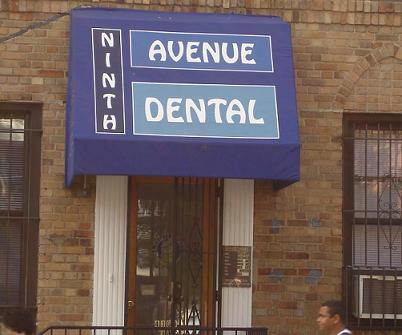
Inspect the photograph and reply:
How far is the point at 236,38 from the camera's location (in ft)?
31.0

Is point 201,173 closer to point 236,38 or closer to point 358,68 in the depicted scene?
point 236,38

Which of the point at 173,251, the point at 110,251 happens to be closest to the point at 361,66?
the point at 173,251

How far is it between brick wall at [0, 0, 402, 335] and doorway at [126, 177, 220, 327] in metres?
0.44

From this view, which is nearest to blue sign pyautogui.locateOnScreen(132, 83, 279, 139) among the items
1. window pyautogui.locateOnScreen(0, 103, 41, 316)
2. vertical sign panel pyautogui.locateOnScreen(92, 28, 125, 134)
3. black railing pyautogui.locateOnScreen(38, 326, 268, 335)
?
vertical sign panel pyautogui.locateOnScreen(92, 28, 125, 134)

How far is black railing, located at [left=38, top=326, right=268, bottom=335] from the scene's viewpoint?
28.7ft

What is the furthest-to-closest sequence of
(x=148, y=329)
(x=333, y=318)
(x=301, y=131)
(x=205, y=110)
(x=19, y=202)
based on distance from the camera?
(x=301, y=131), (x=19, y=202), (x=205, y=110), (x=148, y=329), (x=333, y=318)

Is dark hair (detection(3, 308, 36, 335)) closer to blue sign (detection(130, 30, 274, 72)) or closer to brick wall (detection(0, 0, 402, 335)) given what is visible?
brick wall (detection(0, 0, 402, 335))

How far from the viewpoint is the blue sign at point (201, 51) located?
364 inches

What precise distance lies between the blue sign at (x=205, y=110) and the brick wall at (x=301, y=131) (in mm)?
1055

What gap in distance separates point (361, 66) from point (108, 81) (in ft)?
8.81

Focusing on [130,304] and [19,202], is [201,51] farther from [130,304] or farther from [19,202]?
[130,304]

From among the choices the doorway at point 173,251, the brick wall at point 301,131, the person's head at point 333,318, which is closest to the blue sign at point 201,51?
the brick wall at point 301,131

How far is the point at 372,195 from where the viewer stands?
10086 mm

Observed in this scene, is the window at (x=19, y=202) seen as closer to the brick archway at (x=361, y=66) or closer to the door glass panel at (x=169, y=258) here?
the door glass panel at (x=169, y=258)
